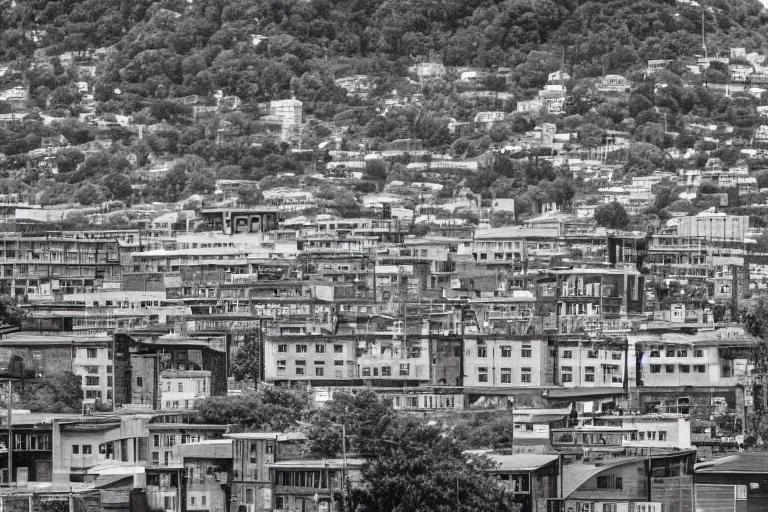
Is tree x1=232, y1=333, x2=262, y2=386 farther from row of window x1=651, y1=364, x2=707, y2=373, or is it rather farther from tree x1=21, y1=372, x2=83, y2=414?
row of window x1=651, y1=364, x2=707, y2=373

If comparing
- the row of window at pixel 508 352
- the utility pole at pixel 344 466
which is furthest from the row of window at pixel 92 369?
the utility pole at pixel 344 466

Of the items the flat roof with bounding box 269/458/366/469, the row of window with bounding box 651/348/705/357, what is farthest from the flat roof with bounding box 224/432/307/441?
the row of window with bounding box 651/348/705/357

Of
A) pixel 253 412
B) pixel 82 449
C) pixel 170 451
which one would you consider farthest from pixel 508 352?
pixel 82 449

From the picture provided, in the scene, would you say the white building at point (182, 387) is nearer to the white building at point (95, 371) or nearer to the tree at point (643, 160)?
the white building at point (95, 371)

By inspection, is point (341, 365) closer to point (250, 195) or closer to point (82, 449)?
point (82, 449)

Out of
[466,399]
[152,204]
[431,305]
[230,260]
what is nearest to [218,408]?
[466,399]

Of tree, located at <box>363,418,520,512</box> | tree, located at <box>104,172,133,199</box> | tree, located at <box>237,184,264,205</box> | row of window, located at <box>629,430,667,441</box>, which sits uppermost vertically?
tree, located at <box>104,172,133,199</box>

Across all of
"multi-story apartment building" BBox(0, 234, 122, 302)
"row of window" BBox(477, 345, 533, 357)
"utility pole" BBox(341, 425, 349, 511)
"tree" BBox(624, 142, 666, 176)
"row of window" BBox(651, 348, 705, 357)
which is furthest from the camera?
"tree" BBox(624, 142, 666, 176)
